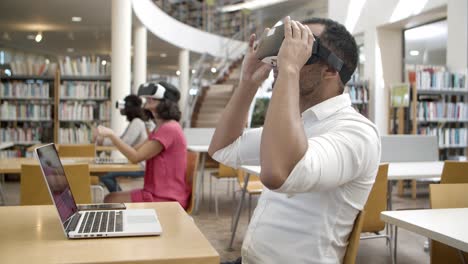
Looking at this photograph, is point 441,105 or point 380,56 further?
point 380,56

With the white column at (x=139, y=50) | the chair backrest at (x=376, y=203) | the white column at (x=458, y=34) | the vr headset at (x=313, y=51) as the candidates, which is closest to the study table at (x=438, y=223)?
the vr headset at (x=313, y=51)

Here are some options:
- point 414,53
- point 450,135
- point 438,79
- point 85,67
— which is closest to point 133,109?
point 85,67

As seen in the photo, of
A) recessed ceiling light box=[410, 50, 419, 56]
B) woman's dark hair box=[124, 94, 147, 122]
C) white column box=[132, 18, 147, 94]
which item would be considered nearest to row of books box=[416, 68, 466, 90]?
recessed ceiling light box=[410, 50, 419, 56]

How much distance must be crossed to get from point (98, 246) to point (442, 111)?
22.2ft

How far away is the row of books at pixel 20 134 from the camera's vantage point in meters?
7.44

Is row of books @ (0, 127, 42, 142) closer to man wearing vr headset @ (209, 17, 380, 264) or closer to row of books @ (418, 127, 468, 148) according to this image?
row of books @ (418, 127, 468, 148)

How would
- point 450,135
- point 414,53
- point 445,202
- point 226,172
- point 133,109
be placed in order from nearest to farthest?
point 445,202, point 133,109, point 226,172, point 450,135, point 414,53

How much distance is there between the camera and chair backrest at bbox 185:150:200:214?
3.00 metres

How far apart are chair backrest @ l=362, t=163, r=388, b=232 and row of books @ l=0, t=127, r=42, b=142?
622 cm

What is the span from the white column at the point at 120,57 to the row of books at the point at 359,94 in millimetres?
→ 3828

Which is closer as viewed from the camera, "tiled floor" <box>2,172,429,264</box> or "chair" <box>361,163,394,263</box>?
"chair" <box>361,163,394,263</box>

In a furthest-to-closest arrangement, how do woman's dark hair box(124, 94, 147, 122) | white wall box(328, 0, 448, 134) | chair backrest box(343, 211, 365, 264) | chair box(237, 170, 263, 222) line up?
white wall box(328, 0, 448, 134), woman's dark hair box(124, 94, 147, 122), chair box(237, 170, 263, 222), chair backrest box(343, 211, 365, 264)

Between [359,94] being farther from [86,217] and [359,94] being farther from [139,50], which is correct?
[86,217]

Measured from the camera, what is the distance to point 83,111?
7.61m
